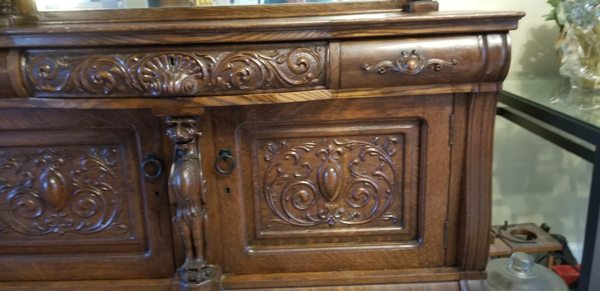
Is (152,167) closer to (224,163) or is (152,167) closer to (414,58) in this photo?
(224,163)

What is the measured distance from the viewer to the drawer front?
0.75m

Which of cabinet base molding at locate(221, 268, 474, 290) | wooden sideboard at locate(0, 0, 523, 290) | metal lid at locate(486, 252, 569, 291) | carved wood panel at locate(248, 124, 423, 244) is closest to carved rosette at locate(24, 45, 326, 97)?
wooden sideboard at locate(0, 0, 523, 290)

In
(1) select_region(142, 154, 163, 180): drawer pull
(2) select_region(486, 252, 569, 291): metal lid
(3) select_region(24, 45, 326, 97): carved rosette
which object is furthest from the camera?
(2) select_region(486, 252, 569, 291): metal lid

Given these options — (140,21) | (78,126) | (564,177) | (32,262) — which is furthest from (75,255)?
(564,177)

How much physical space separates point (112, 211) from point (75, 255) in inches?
5.1

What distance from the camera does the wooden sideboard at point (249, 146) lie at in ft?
2.43

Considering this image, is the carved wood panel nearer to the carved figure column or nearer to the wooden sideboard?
the wooden sideboard

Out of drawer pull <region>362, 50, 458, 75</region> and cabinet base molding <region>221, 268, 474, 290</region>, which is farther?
cabinet base molding <region>221, 268, 474, 290</region>

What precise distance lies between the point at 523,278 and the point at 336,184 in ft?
1.86

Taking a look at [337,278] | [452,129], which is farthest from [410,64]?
→ [337,278]

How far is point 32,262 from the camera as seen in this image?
2.97 ft

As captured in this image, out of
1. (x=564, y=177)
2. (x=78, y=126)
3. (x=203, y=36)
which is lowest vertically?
(x=564, y=177)

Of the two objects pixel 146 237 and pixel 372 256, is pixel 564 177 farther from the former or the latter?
pixel 146 237

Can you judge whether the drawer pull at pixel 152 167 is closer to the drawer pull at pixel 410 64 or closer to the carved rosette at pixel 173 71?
the carved rosette at pixel 173 71
